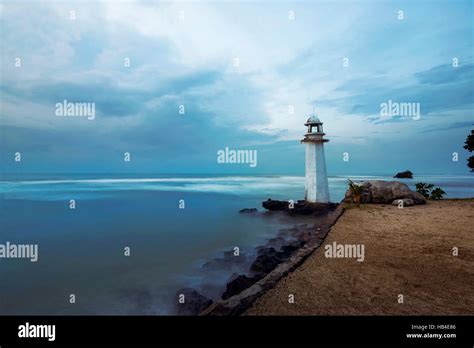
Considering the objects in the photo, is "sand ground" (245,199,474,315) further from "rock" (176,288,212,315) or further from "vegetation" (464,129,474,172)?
"vegetation" (464,129,474,172)

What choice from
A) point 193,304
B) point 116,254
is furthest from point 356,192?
point 116,254

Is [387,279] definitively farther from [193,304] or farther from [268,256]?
[193,304]

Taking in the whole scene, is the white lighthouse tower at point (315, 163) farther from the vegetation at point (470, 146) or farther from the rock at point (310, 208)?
the vegetation at point (470, 146)

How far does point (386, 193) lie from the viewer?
15.0m

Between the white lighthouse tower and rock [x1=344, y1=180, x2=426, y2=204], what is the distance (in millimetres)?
2130

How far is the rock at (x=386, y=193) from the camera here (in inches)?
577

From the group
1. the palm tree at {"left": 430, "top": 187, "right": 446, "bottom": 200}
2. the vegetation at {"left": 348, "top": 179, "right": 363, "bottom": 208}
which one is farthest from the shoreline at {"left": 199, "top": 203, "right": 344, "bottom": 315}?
the palm tree at {"left": 430, "top": 187, "right": 446, "bottom": 200}

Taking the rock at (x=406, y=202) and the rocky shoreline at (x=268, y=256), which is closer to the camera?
the rocky shoreline at (x=268, y=256)

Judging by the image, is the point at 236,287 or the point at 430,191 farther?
the point at 430,191

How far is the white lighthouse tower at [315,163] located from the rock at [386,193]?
2.13 m

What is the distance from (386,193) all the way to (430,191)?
566 cm

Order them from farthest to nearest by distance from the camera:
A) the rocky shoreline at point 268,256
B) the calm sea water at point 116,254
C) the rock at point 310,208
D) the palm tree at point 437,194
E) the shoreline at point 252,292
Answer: the palm tree at point 437,194, the rock at point 310,208, the calm sea water at point 116,254, the rocky shoreline at point 268,256, the shoreline at point 252,292

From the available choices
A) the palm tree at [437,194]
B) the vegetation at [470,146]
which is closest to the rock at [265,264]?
the vegetation at [470,146]

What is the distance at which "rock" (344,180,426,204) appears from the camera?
14.6 metres
